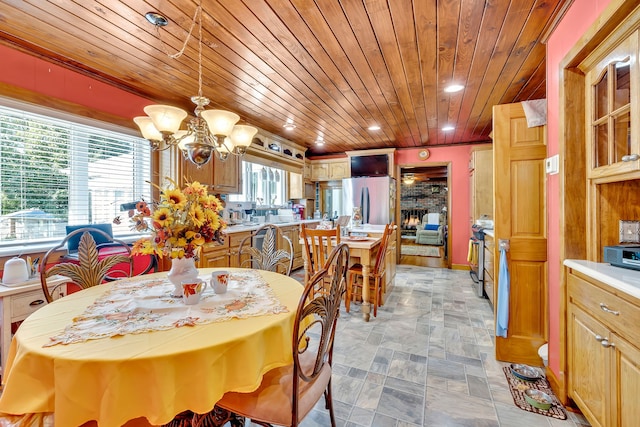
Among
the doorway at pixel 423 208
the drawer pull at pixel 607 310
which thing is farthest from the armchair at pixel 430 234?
the drawer pull at pixel 607 310

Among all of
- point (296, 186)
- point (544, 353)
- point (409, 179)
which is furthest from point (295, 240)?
point (409, 179)

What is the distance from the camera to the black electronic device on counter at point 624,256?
1278 millimetres

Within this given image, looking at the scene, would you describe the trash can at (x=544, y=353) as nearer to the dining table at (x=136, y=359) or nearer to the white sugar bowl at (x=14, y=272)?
the dining table at (x=136, y=359)

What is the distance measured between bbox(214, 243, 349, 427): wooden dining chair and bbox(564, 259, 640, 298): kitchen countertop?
110 centimetres

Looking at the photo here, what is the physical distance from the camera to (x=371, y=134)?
4773 mm

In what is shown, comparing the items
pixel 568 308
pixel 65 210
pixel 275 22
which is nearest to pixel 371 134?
pixel 275 22

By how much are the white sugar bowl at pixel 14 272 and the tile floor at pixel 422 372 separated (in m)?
2.06

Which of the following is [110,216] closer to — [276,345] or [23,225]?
[23,225]

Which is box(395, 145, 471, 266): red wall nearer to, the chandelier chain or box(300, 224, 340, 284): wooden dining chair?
box(300, 224, 340, 284): wooden dining chair

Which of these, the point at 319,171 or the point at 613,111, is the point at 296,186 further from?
the point at 613,111

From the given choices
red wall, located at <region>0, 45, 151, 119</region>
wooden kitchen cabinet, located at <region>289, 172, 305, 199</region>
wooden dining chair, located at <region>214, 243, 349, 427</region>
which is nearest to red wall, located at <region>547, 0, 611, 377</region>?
wooden dining chair, located at <region>214, 243, 349, 427</region>

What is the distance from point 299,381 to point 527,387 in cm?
166

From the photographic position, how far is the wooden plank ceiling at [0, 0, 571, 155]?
68.2 inches

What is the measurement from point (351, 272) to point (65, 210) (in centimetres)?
280
